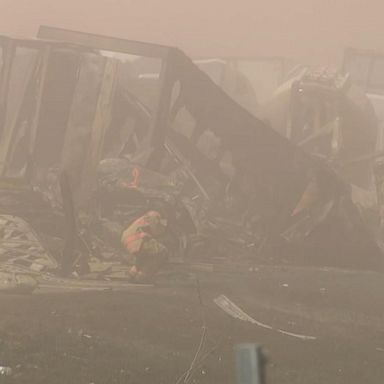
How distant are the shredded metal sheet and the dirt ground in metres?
0.05

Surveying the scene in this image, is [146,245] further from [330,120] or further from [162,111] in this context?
[330,120]

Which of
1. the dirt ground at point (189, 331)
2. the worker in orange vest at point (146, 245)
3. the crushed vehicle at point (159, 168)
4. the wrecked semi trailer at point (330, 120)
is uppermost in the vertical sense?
the wrecked semi trailer at point (330, 120)

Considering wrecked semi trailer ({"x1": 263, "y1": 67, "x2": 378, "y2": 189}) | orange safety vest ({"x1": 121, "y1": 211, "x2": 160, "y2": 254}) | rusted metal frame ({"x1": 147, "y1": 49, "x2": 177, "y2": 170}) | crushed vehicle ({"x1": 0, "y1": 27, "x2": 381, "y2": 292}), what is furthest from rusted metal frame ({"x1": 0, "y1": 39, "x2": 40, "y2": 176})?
wrecked semi trailer ({"x1": 263, "y1": 67, "x2": 378, "y2": 189})

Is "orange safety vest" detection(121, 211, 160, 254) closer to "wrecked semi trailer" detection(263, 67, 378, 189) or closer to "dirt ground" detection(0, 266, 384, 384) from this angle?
"dirt ground" detection(0, 266, 384, 384)

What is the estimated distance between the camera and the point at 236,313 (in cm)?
624

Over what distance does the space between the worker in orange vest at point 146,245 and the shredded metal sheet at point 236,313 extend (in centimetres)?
81

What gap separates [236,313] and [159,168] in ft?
9.49

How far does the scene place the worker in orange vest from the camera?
7.07m

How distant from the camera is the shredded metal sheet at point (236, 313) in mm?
5714

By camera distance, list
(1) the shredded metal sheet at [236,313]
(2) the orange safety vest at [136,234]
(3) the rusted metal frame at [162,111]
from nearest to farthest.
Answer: (1) the shredded metal sheet at [236,313] → (2) the orange safety vest at [136,234] → (3) the rusted metal frame at [162,111]

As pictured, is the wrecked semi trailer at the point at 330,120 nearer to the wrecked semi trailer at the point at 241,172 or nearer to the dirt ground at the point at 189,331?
the wrecked semi trailer at the point at 241,172

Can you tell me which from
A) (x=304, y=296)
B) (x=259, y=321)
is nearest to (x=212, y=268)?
(x=304, y=296)

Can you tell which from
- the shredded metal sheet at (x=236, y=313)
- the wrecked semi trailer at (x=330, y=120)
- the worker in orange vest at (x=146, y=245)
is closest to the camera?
the shredded metal sheet at (x=236, y=313)

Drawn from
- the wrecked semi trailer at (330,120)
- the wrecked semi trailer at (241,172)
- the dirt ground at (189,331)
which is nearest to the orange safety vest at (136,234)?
the dirt ground at (189,331)
